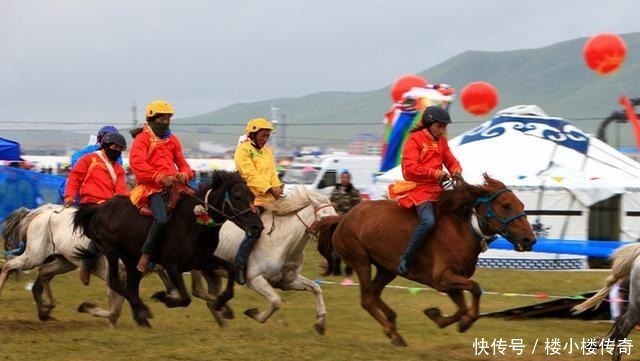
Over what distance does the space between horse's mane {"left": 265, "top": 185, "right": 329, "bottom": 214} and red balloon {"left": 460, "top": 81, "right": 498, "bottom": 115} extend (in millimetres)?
14895

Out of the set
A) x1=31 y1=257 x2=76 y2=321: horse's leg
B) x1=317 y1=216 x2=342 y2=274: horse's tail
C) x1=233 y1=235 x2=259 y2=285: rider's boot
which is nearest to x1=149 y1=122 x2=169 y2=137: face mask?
x1=233 y1=235 x2=259 y2=285: rider's boot

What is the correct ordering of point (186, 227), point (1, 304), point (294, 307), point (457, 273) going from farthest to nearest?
1. point (294, 307)
2. point (1, 304)
3. point (186, 227)
4. point (457, 273)

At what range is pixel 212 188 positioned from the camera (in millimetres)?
10062

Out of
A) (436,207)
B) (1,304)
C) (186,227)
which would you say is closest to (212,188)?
(186,227)

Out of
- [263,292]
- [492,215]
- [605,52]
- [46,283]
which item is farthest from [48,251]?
[605,52]

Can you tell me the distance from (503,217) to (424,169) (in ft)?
3.05

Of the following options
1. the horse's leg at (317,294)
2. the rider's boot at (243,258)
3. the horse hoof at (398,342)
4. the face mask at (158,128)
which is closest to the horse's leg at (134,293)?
the rider's boot at (243,258)

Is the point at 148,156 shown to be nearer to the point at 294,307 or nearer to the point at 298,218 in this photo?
the point at 298,218

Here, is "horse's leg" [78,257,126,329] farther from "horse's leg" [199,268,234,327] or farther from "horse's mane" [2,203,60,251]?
"horse's mane" [2,203,60,251]

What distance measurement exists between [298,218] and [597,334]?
3743 millimetres

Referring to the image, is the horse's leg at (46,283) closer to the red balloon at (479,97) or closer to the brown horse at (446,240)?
the brown horse at (446,240)

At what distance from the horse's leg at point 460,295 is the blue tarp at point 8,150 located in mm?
11389

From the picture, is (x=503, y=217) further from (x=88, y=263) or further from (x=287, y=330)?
(x=88, y=263)

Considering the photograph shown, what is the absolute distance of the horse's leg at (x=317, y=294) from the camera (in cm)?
1034
